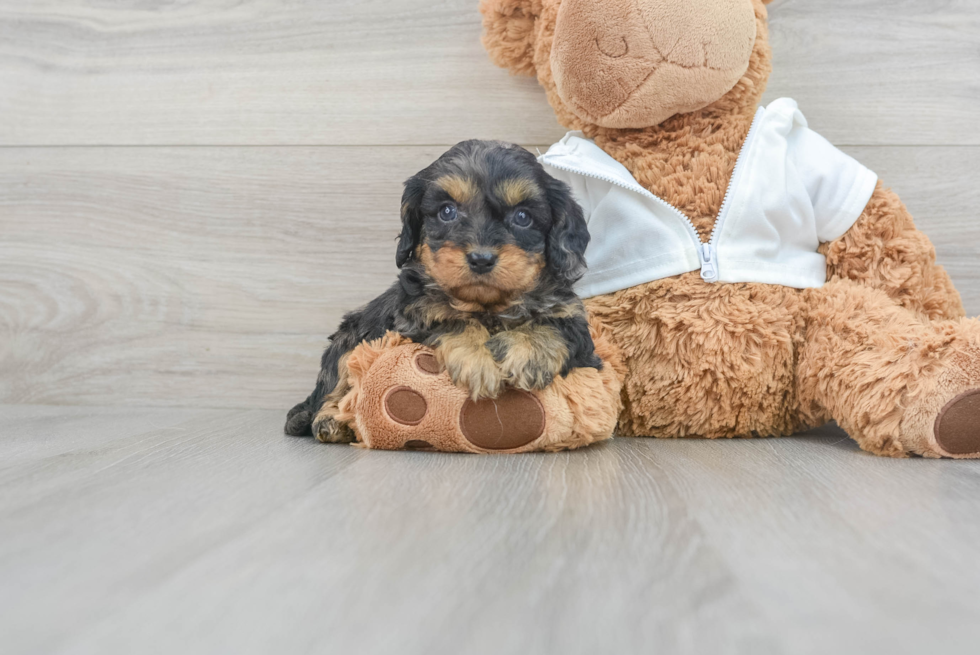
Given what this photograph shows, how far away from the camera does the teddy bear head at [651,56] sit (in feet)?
4.37

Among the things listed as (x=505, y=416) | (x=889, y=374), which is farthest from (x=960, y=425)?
(x=505, y=416)

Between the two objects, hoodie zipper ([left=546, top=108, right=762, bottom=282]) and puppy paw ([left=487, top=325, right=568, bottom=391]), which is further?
hoodie zipper ([left=546, top=108, right=762, bottom=282])

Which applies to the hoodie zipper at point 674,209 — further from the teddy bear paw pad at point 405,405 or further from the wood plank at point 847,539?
the teddy bear paw pad at point 405,405

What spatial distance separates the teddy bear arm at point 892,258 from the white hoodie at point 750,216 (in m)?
0.03

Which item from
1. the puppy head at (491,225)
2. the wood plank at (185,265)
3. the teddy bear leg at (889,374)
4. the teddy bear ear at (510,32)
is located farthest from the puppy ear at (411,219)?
the teddy bear leg at (889,374)

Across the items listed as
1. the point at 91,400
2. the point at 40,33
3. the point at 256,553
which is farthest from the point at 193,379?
the point at 256,553

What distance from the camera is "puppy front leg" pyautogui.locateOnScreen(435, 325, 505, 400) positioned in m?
1.22

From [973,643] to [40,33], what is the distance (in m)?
2.43

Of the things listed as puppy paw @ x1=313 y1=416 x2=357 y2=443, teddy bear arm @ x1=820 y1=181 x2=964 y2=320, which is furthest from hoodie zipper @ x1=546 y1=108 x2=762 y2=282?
puppy paw @ x1=313 y1=416 x2=357 y2=443

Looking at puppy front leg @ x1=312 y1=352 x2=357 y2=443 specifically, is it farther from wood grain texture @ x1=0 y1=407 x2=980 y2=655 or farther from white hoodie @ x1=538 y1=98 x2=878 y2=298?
white hoodie @ x1=538 y1=98 x2=878 y2=298

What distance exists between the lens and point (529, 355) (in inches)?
48.8

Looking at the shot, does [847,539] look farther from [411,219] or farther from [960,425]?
[411,219]

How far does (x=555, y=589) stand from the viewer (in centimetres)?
64

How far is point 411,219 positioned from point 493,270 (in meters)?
0.23
